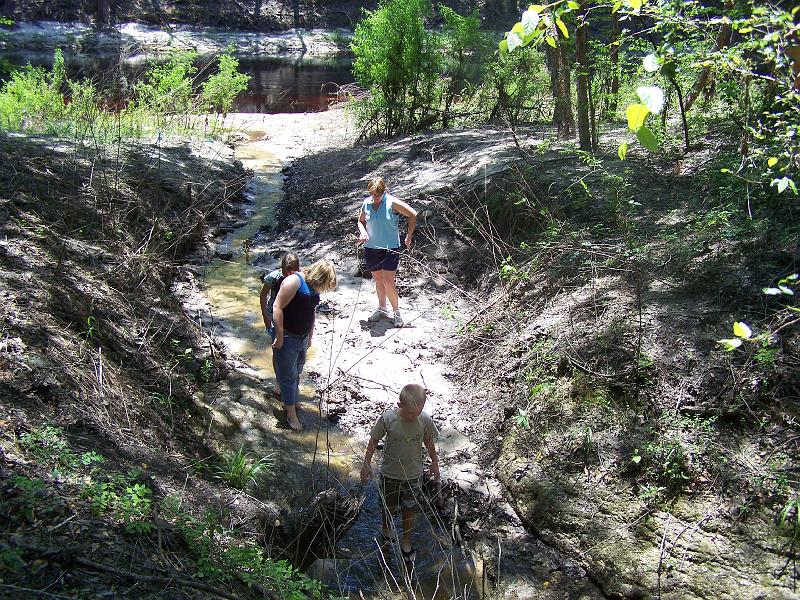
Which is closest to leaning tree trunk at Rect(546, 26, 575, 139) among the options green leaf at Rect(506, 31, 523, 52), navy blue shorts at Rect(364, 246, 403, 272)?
navy blue shorts at Rect(364, 246, 403, 272)

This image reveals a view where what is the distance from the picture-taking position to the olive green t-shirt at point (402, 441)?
15.4 ft

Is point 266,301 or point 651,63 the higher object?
point 651,63

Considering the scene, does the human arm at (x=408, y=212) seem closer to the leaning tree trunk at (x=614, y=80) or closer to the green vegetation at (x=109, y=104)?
the leaning tree trunk at (x=614, y=80)

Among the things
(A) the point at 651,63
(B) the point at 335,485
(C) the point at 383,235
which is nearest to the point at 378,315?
(C) the point at 383,235

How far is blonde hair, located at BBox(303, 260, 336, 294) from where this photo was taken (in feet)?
19.0

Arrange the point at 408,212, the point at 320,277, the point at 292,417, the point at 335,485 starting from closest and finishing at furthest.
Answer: the point at 335,485
the point at 320,277
the point at 292,417
the point at 408,212

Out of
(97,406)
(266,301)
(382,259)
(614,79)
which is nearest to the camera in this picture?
Result: (97,406)

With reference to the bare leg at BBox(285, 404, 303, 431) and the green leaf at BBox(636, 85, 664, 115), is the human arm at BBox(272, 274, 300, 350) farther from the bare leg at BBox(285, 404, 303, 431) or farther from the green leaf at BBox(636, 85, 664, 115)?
the green leaf at BBox(636, 85, 664, 115)

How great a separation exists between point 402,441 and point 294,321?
158cm

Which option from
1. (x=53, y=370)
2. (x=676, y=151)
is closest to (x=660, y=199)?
(x=676, y=151)

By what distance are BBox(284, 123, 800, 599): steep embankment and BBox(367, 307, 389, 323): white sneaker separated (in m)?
0.83

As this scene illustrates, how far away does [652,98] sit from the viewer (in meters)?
1.80

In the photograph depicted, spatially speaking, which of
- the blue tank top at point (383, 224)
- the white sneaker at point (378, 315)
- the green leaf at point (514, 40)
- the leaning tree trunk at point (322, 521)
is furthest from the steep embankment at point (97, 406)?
the green leaf at point (514, 40)

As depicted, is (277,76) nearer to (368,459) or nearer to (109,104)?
(109,104)
